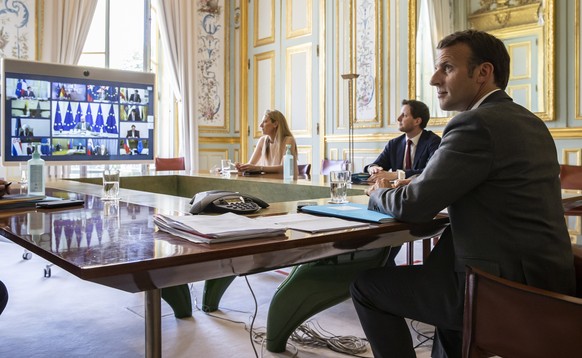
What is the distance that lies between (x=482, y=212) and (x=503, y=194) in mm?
70

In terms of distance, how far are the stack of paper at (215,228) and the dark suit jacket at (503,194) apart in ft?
1.41

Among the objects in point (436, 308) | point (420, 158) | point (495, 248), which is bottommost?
point (436, 308)

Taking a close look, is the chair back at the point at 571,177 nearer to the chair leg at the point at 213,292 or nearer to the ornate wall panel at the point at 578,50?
the ornate wall panel at the point at 578,50

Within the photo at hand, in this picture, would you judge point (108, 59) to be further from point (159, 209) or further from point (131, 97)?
point (159, 209)

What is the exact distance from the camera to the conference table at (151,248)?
37.0 inches

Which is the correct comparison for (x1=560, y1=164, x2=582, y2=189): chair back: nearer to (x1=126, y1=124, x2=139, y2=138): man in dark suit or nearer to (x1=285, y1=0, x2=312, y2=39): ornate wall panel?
(x1=126, y1=124, x2=139, y2=138): man in dark suit

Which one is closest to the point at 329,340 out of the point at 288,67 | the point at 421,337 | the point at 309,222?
the point at 421,337

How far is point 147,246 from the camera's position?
41.9 inches

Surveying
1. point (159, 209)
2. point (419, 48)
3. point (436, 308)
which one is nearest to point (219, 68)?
point (419, 48)

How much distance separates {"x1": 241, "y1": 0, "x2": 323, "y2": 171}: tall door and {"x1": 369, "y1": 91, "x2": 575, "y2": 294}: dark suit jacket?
16.5ft

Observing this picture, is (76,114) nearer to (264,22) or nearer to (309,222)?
(309,222)

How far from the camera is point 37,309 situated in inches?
113

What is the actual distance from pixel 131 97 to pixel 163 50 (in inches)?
140

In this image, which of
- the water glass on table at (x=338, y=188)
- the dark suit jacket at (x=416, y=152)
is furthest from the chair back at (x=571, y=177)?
the water glass on table at (x=338, y=188)
